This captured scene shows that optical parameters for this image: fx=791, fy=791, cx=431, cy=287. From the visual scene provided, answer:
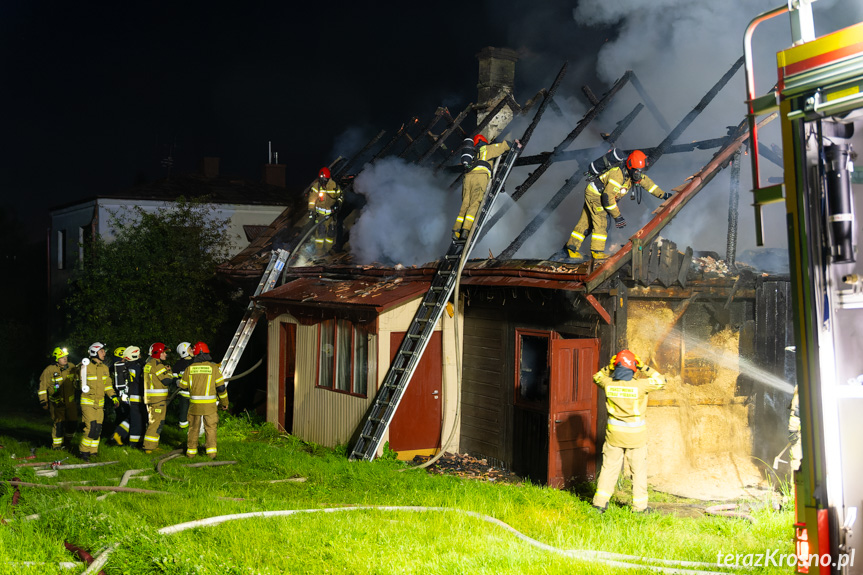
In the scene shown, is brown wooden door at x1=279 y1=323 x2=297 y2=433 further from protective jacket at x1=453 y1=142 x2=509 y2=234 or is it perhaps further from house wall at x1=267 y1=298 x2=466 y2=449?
protective jacket at x1=453 y1=142 x2=509 y2=234

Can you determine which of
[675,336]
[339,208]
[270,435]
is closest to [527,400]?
[675,336]

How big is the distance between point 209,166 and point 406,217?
1178 centimetres

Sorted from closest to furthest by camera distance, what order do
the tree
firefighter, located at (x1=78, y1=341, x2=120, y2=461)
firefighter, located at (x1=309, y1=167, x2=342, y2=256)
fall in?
firefighter, located at (x1=78, y1=341, x2=120, y2=461), the tree, firefighter, located at (x1=309, y1=167, x2=342, y2=256)

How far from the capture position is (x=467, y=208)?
12445 mm

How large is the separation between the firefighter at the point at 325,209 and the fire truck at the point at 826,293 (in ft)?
42.3

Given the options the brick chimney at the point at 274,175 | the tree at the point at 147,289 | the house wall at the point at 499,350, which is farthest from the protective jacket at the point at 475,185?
the brick chimney at the point at 274,175

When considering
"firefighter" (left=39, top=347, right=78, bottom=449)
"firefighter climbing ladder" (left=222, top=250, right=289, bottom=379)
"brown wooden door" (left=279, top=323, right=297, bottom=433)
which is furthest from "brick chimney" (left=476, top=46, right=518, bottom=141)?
"firefighter" (left=39, top=347, right=78, bottom=449)

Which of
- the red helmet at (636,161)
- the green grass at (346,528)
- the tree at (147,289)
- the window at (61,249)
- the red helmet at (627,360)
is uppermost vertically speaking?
the window at (61,249)

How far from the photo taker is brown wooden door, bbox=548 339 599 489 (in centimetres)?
997

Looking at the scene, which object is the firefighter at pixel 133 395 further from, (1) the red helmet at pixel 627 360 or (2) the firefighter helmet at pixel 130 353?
(1) the red helmet at pixel 627 360

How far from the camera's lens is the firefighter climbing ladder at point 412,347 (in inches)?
432

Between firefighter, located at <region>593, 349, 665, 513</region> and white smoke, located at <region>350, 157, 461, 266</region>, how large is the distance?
653cm

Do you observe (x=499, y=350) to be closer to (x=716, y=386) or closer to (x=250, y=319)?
(x=716, y=386)

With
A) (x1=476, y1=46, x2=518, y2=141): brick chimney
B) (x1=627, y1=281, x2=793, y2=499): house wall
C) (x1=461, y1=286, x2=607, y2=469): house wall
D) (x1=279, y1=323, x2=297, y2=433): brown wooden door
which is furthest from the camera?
(x1=476, y1=46, x2=518, y2=141): brick chimney
